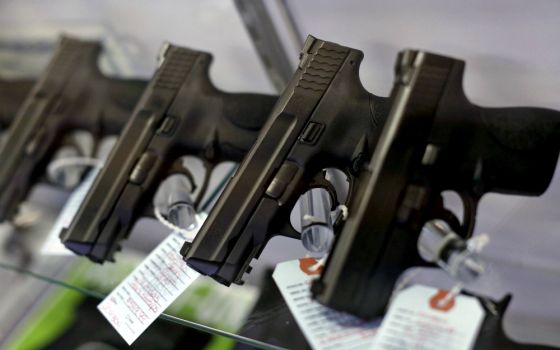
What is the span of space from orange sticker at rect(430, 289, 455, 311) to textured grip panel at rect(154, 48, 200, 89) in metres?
0.50

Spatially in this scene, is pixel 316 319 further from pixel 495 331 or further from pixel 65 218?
pixel 65 218

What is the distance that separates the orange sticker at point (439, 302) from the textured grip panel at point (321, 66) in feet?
0.90

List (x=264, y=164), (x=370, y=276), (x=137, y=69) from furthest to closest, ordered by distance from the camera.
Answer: (x=137, y=69) → (x=264, y=164) → (x=370, y=276)

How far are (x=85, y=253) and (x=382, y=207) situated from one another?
0.47 metres

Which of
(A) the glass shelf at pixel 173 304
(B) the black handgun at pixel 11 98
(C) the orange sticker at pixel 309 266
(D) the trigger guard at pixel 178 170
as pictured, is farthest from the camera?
(B) the black handgun at pixel 11 98

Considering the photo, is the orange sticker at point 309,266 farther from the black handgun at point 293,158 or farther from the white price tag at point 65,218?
the white price tag at point 65,218

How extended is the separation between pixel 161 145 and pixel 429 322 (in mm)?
478

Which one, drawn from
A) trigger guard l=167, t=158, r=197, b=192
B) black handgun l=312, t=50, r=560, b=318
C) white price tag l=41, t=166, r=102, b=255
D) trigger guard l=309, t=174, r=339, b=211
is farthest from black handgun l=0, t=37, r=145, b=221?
black handgun l=312, t=50, r=560, b=318

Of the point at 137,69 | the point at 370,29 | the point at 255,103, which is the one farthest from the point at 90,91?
the point at 370,29

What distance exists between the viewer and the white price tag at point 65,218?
96 cm

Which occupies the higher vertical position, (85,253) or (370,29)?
(370,29)

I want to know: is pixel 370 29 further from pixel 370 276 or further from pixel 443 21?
pixel 370 276

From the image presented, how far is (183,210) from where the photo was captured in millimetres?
839

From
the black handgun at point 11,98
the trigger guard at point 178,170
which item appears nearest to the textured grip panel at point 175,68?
the trigger guard at point 178,170
